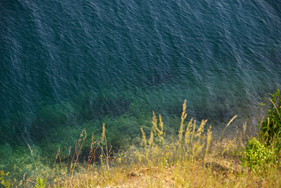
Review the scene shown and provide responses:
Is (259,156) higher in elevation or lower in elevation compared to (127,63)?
higher

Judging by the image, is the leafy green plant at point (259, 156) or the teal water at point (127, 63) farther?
the teal water at point (127, 63)

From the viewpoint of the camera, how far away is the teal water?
69.5 feet

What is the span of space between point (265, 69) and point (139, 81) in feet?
38.1

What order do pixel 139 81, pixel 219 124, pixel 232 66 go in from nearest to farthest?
1. pixel 219 124
2. pixel 139 81
3. pixel 232 66

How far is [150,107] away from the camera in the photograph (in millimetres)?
22219

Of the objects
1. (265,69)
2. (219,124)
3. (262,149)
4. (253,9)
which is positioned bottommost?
(219,124)

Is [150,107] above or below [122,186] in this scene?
below

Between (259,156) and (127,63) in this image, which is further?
(127,63)

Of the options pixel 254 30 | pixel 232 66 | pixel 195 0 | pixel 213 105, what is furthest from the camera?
pixel 195 0

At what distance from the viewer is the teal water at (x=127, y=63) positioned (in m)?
21.2

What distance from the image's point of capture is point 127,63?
85.0 ft

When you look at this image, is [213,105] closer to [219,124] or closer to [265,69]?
[219,124]

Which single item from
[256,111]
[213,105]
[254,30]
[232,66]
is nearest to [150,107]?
[213,105]

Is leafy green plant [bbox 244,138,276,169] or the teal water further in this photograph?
the teal water
